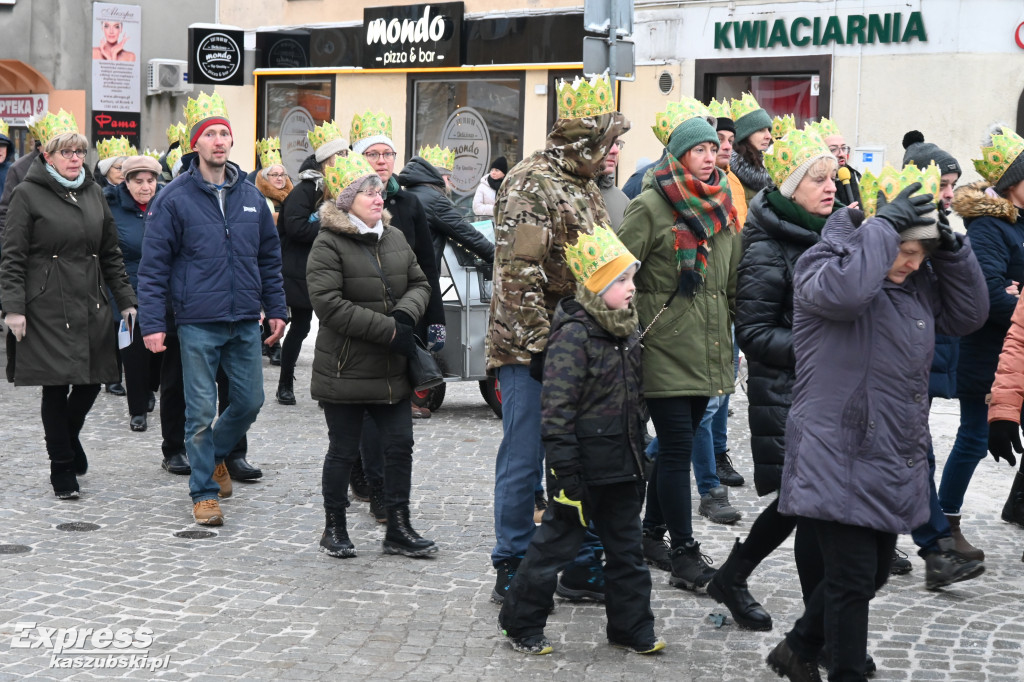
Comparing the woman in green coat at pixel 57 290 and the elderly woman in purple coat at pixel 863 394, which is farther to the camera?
the woman in green coat at pixel 57 290

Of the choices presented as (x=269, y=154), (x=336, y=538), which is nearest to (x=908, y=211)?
(x=336, y=538)

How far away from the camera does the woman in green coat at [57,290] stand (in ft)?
26.7

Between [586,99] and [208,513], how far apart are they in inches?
125

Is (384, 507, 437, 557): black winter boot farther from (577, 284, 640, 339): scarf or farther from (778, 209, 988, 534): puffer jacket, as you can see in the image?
(778, 209, 988, 534): puffer jacket

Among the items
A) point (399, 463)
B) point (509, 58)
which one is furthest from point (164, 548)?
point (509, 58)

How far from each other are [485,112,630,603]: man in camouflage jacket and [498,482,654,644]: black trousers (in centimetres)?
53

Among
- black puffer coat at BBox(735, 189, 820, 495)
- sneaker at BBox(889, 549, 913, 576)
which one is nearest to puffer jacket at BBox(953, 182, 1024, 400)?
sneaker at BBox(889, 549, 913, 576)

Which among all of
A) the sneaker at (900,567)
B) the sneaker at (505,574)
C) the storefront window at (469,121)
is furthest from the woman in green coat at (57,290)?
the storefront window at (469,121)

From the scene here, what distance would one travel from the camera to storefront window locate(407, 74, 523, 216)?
71.7 ft

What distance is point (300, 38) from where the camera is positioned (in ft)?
81.4

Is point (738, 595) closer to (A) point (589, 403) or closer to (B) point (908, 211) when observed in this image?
(A) point (589, 403)

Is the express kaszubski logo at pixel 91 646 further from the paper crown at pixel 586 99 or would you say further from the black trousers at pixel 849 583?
the paper crown at pixel 586 99

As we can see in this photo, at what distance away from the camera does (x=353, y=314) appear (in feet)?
22.3

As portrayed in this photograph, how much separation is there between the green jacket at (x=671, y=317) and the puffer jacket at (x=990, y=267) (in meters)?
1.52
